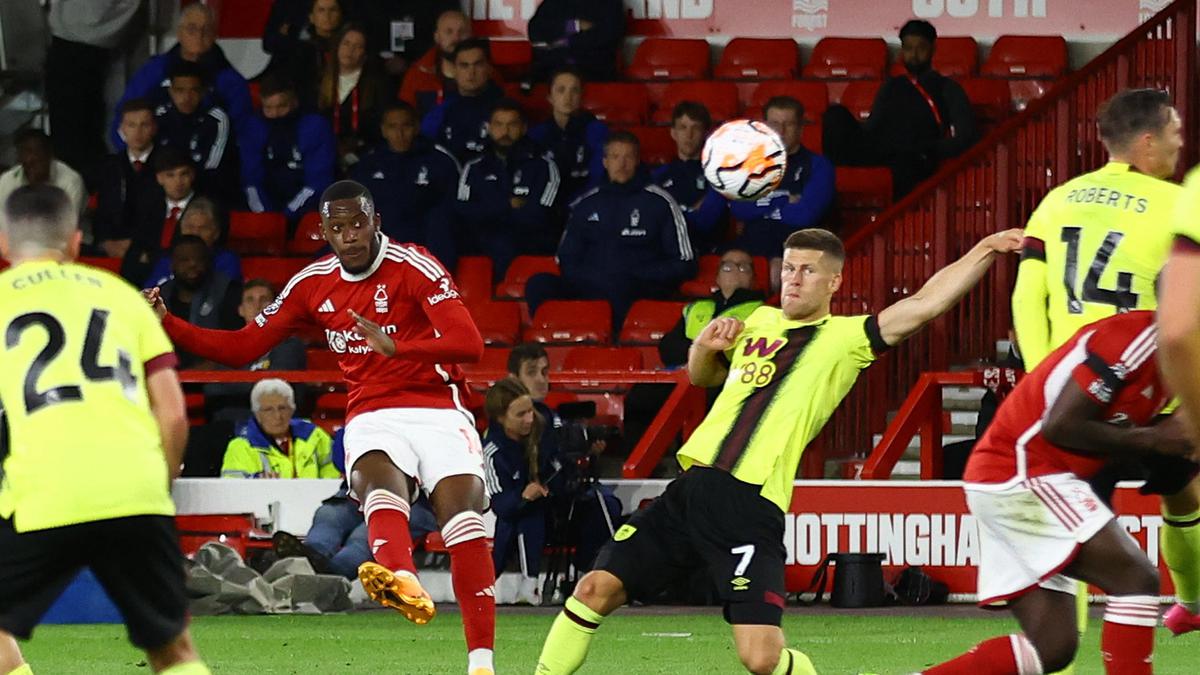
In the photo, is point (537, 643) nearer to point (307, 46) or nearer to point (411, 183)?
point (411, 183)

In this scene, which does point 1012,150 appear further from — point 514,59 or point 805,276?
point 805,276

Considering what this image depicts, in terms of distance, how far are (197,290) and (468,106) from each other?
2.81 meters

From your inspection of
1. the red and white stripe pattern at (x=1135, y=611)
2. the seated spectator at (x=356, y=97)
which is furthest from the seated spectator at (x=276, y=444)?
the red and white stripe pattern at (x=1135, y=611)

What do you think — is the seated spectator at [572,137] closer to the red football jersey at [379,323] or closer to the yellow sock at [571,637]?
the red football jersey at [379,323]

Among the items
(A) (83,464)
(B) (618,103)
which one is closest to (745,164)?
(B) (618,103)

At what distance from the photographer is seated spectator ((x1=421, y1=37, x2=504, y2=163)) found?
52.3 feet

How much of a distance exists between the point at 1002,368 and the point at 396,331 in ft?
17.1

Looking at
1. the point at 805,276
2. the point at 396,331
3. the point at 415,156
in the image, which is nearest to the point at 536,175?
the point at 415,156

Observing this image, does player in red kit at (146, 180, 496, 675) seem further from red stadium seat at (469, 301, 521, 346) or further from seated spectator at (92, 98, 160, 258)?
seated spectator at (92, 98, 160, 258)

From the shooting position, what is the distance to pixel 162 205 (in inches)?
616

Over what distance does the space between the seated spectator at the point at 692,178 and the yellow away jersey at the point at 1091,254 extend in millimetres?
7319

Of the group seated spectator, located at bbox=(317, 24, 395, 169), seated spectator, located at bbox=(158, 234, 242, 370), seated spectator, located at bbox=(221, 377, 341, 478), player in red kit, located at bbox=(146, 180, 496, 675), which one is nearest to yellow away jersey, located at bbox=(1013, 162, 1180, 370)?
player in red kit, located at bbox=(146, 180, 496, 675)

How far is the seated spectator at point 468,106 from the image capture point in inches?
628

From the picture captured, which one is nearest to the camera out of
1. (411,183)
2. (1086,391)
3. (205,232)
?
(1086,391)
